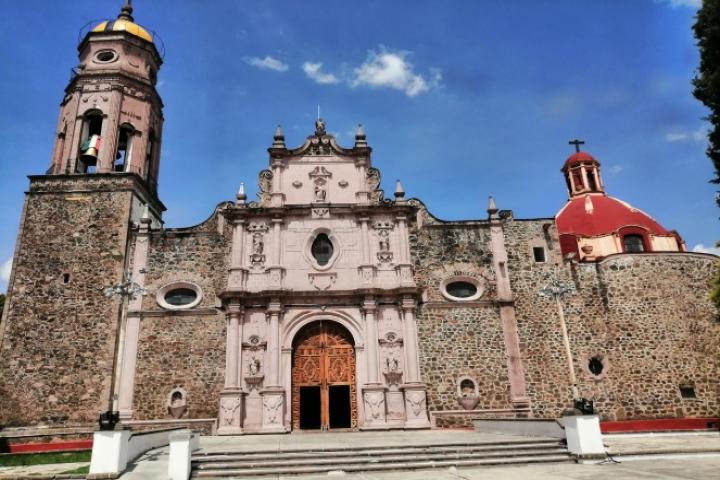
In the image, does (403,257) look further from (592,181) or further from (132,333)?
(592,181)

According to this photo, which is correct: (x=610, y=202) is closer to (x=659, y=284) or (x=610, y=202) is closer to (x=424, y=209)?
(x=659, y=284)

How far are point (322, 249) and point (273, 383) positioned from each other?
18.5 feet

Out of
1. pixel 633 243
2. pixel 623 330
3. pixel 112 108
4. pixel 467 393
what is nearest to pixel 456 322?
pixel 467 393

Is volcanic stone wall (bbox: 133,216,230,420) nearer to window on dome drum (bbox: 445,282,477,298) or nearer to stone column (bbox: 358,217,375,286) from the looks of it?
stone column (bbox: 358,217,375,286)

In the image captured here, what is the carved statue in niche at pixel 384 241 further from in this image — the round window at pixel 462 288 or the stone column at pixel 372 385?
the round window at pixel 462 288

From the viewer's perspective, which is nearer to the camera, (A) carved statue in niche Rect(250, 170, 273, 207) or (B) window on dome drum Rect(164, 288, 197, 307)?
(B) window on dome drum Rect(164, 288, 197, 307)

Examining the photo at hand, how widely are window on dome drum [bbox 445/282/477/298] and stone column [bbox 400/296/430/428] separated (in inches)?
72.5

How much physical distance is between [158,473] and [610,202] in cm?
2560

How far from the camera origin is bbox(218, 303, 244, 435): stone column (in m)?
18.3

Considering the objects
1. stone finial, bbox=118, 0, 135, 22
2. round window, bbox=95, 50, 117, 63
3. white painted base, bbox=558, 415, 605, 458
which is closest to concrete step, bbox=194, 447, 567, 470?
white painted base, bbox=558, 415, 605, 458

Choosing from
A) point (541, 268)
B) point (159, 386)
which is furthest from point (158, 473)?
point (541, 268)

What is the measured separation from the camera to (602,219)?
2680 centimetres

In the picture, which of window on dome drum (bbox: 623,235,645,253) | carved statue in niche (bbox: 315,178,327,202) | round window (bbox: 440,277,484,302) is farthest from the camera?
window on dome drum (bbox: 623,235,645,253)

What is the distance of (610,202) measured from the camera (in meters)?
28.4
